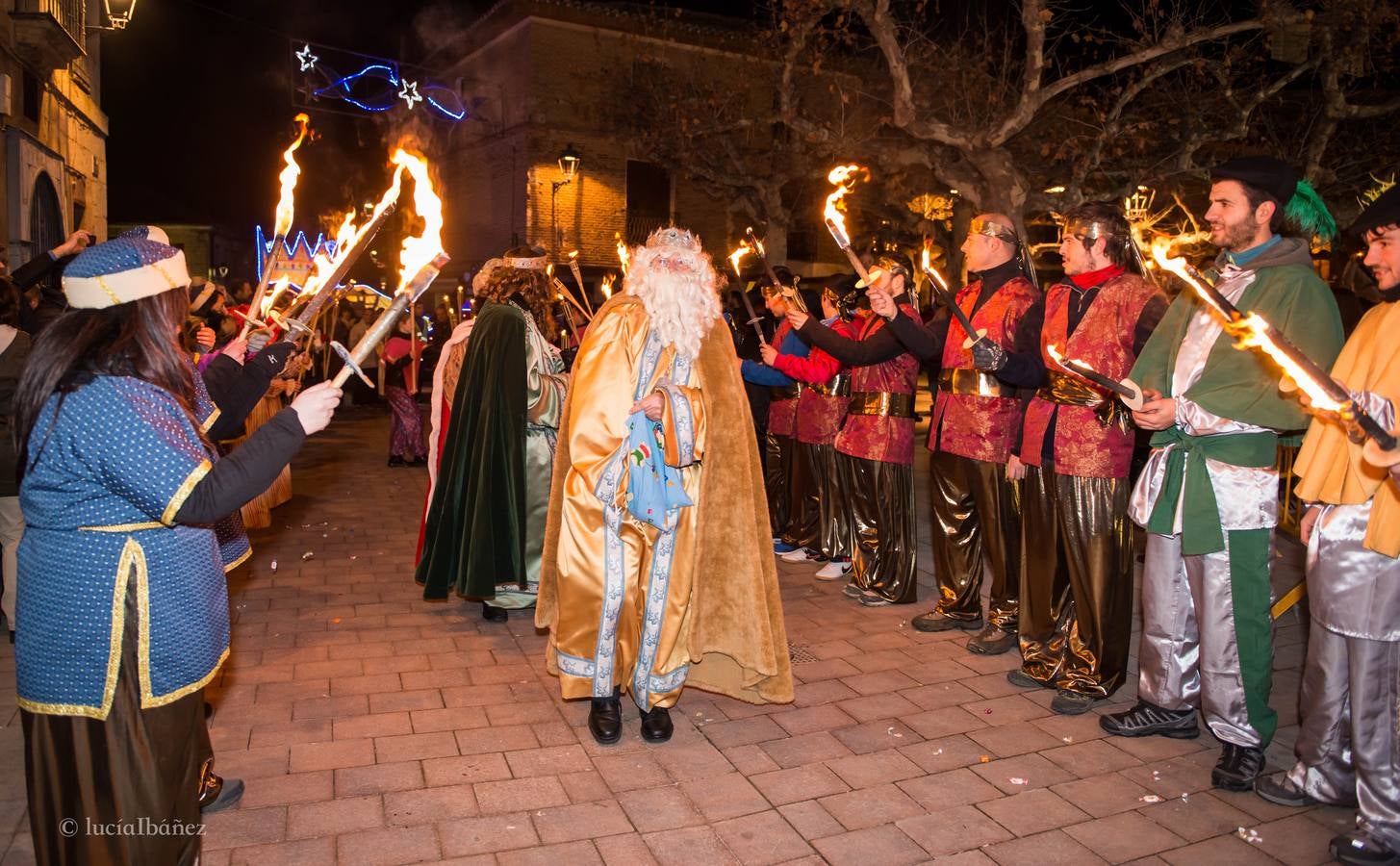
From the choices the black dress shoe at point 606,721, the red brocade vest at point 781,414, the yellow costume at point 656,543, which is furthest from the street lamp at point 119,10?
the black dress shoe at point 606,721

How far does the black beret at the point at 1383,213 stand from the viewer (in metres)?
3.22

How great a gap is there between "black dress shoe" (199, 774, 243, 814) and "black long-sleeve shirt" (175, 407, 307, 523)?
1544mm

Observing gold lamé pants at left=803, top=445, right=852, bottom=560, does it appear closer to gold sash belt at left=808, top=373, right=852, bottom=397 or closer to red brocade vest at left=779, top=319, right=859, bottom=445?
red brocade vest at left=779, top=319, right=859, bottom=445

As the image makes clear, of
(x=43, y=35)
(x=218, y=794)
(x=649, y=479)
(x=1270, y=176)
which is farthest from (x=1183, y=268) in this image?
(x=43, y=35)

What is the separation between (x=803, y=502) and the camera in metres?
7.93

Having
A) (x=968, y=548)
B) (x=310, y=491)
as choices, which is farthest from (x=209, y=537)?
(x=310, y=491)

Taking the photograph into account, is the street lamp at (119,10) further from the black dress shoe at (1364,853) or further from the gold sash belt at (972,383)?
the black dress shoe at (1364,853)

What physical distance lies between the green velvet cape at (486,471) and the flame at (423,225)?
5.87ft

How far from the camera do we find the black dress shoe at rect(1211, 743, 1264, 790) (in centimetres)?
385

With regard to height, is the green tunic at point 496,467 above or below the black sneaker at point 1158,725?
above

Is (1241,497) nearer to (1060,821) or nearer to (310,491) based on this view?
(1060,821)

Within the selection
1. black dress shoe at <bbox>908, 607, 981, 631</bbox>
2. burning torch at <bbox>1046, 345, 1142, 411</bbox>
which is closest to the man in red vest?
burning torch at <bbox>1046, 345, 1142, 411</bbox>

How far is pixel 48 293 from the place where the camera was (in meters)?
5.72

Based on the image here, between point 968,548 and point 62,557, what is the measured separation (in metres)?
4.83
